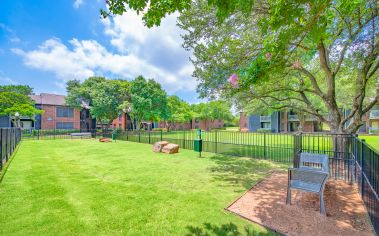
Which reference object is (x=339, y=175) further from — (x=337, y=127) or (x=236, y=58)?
(x=236, y=58)

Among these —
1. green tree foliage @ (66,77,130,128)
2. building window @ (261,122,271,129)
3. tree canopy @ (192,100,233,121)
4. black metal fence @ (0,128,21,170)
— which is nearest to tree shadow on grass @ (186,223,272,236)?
black metal fence @ (0,128,21,170)

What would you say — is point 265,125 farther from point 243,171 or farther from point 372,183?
point 372,183

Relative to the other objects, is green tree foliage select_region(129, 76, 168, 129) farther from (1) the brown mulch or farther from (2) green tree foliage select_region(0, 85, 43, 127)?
(1) the brown mulch

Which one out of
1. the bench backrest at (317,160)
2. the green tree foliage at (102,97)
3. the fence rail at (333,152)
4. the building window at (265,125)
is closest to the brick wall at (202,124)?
the building window at (265,125)

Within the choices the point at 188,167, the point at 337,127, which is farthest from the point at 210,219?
the point at 337,127

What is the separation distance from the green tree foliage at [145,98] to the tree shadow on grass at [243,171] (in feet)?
71.7

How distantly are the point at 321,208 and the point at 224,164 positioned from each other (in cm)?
523

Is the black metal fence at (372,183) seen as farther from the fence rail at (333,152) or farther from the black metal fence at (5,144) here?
the black metal fence at (5,144)

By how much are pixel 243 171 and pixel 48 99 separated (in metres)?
44.4

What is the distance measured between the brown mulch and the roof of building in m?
41.1

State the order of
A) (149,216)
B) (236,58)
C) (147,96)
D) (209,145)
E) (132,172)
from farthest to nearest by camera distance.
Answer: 1. (147,96)
2. (209,145)
3. (236,58)
4. (132,172)
5. (149,216)

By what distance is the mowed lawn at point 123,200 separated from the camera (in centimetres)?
356

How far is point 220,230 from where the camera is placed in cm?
347

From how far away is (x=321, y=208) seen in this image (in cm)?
→ 403
